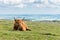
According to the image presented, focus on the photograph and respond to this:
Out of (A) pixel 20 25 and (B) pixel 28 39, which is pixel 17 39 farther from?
(A) pixel 20 25

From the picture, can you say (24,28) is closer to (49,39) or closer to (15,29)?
(15,29)

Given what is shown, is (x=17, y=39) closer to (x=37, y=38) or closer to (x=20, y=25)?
(x=37, y=38)

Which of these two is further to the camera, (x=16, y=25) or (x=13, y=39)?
(x=16, y=25)

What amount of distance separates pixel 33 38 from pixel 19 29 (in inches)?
233

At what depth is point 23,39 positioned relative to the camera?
52.0ft

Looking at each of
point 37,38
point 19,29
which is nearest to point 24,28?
point 19,29

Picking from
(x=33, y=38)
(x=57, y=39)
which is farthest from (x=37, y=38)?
(x=57, y=39)

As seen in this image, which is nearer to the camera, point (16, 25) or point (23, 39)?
point (23, 39)

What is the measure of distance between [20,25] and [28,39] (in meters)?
6.02

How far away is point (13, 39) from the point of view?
1550 centimetres

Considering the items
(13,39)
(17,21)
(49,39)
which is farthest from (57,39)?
(17,21)

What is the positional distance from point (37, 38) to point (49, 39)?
885 millimetres

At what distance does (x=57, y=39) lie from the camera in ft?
53.4

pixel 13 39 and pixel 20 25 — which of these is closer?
pixel 13 39
